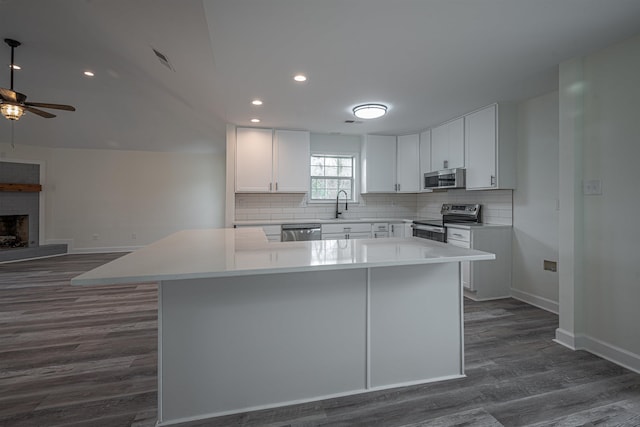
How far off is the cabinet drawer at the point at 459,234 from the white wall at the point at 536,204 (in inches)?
23.8

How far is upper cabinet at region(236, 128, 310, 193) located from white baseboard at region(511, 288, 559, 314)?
3082 mm

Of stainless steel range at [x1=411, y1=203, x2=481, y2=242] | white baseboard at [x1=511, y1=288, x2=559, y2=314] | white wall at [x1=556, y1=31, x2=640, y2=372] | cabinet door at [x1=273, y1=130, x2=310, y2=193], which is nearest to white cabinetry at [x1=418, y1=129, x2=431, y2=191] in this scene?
stainless steel range at [x1=411, y1=203, x2=481, y2=242]

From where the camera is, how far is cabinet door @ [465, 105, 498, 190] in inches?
140

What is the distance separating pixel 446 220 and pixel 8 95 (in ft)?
18.2

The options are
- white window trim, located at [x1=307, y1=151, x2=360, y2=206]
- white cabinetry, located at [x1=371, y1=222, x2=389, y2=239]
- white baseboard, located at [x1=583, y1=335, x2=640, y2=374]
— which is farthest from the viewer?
white window trim, located at [x1=307, y1=151, x2=360, y2=206]

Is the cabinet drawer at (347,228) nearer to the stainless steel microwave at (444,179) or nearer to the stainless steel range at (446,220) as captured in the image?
the stainless steel range at (446,220)

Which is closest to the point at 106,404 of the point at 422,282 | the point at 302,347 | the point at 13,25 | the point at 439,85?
the point at 302,347

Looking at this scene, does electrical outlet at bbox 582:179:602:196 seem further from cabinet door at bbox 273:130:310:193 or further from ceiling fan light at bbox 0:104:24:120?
ceiling fan light at bbox 0:104:24:120

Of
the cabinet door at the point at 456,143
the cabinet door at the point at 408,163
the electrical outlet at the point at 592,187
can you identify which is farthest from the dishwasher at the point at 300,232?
the electrical outlet at the point at 592,187

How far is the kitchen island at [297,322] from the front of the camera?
1591 mm

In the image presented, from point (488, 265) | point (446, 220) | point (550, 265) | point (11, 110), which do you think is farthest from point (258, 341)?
point (11, 110)

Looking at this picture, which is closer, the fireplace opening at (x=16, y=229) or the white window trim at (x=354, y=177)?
the white window trim at (x=354, y=177)

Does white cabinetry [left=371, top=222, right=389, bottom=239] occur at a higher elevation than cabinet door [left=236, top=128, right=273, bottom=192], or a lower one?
lower

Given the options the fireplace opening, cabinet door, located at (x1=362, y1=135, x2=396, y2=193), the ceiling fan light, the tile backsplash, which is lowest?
the fireplace opening
